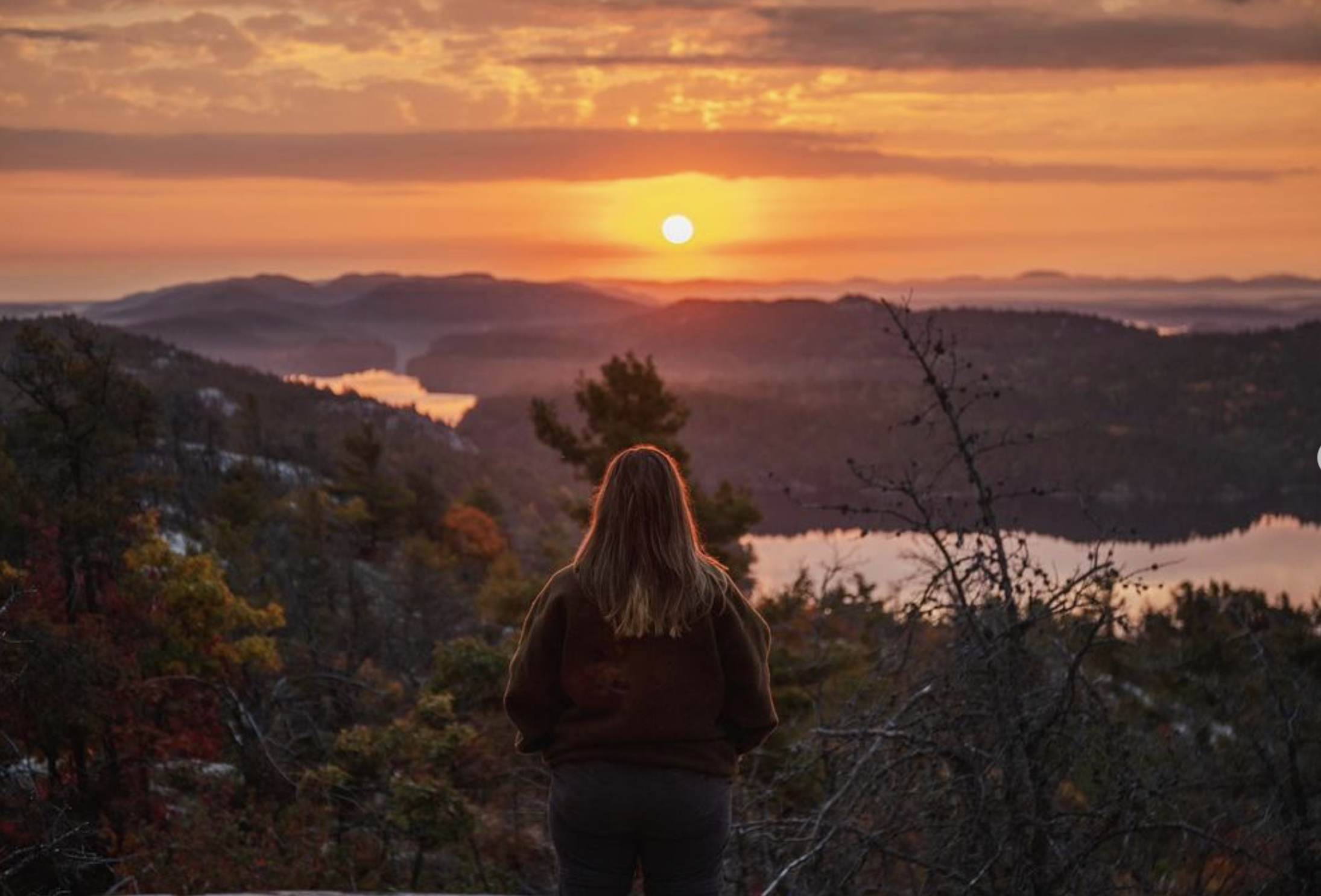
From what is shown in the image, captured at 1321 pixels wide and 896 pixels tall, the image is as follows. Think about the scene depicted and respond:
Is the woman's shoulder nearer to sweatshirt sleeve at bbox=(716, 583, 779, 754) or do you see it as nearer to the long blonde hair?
the long blonde hair

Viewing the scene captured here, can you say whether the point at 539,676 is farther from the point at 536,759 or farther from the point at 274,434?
the point at 274,434

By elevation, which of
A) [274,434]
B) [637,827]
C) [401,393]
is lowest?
[274,434]

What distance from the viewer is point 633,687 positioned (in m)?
3.63

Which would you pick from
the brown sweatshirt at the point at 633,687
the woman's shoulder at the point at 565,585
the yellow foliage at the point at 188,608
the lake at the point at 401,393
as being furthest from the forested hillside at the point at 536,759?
the lake at the point at 401,393

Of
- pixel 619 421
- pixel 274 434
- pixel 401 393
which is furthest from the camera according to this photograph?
pixel 401 393

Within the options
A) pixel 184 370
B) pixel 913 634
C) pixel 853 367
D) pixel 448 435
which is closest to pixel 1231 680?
pixel 913 634

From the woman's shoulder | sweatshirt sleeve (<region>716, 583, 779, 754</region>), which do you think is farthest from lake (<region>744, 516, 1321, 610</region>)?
the woman's shoulder

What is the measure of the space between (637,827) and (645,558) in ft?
2.82

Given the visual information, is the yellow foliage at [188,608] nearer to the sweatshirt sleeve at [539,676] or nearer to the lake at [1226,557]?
the lake at [1226,557]

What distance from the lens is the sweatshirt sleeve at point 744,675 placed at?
372 centimetres

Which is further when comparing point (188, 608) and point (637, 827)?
point (188, 608)

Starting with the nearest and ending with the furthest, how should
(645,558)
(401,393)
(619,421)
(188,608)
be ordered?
(645,558)
(188,608)
(619,421)
(401,393)

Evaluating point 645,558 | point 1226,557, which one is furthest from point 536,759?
point 1226,557

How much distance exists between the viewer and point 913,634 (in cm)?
671
